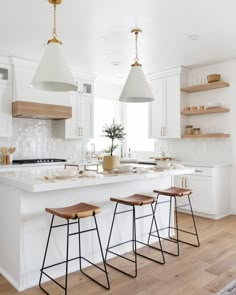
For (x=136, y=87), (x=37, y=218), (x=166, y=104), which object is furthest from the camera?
(x=166, y=104)

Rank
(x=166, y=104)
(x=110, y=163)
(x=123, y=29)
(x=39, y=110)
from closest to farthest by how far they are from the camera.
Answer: (x=110, y=163)
(x=123, y=29)
(x=39, y=110)
(x=166, y=104)

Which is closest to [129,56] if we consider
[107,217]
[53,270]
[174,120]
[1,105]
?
[174,120]

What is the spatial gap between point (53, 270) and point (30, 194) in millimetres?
770

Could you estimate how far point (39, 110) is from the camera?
16.2 feet

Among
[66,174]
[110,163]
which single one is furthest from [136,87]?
[66,174]

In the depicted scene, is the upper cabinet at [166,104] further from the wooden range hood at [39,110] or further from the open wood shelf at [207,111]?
the wooden range hood at [39,110]

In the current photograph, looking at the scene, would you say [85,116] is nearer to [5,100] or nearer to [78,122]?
[78,122]

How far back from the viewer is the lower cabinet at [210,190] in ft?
15.4

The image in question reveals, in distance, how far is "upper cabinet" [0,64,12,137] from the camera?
15.7 feet

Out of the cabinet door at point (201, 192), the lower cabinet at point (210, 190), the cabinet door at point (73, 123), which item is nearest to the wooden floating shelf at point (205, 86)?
the lower cabinet at point (210, 190)

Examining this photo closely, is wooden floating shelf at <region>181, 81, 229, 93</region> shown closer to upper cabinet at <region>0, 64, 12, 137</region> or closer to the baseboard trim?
upper cabinet at <region>0, 64, 12, 137</region>

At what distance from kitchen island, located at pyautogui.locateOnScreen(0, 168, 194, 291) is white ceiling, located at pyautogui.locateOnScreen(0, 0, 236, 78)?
1820 millimetres

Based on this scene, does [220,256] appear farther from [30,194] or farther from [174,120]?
[174,120]

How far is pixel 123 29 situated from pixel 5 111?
248cm
